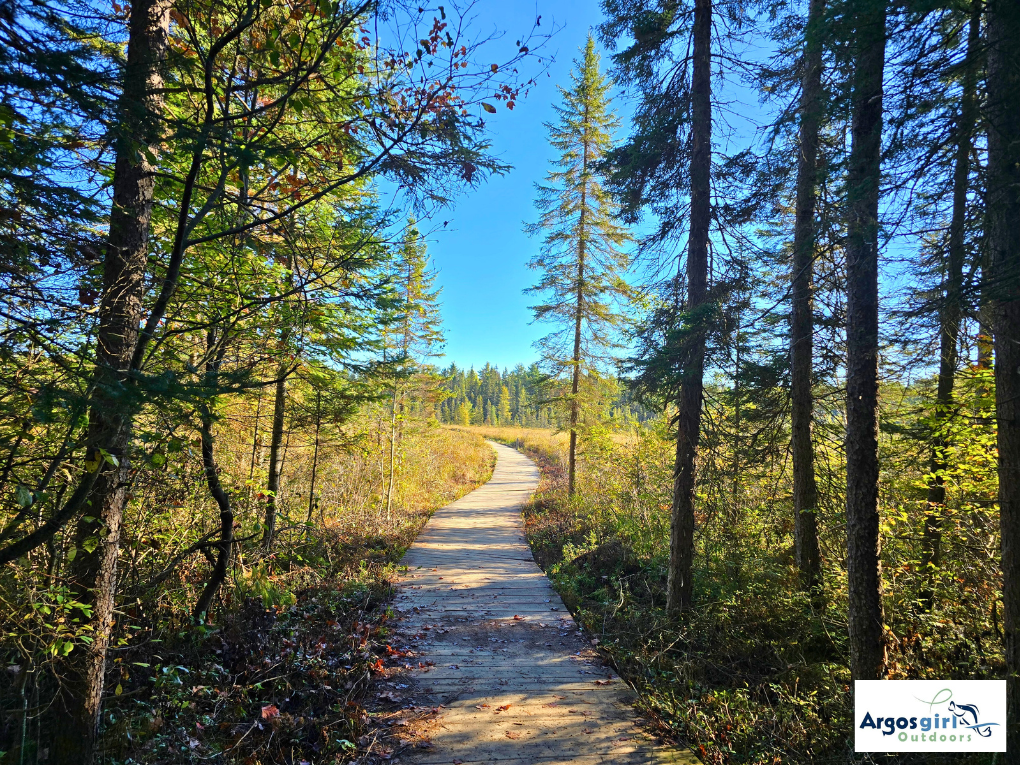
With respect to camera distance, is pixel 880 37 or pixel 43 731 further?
pixel 880 37

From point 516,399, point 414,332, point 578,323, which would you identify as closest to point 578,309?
point 578,323

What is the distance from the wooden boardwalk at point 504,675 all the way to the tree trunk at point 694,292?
174cm

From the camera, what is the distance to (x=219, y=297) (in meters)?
4.28

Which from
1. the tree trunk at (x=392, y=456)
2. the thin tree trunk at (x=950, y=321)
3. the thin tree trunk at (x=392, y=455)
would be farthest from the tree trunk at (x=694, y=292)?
the thin tree trunk at (x=392, y=455)

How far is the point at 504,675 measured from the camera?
180 inches

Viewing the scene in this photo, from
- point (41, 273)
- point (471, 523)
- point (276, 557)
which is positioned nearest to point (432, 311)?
point (471, 523)

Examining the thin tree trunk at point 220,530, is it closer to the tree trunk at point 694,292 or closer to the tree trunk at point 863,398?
the tree trunk at point 694,292

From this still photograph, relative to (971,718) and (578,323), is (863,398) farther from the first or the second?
(578,323)

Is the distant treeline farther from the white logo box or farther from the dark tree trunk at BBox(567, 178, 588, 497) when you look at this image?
the white logo box

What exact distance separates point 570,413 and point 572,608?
7896 mm

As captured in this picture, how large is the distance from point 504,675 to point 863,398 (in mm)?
4863

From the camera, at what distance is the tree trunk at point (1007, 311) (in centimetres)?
337

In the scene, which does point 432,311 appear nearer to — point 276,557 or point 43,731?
point 276,557

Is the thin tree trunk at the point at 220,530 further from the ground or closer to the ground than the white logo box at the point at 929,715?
further from the ground
